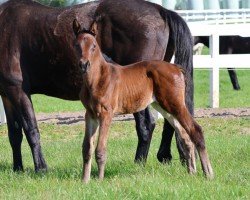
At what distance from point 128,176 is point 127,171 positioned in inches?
16.8

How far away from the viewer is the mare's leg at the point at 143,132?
345 inches

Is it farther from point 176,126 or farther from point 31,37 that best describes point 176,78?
point 31,37

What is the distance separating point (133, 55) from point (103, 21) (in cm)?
57

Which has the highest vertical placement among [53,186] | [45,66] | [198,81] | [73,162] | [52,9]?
[52,9]

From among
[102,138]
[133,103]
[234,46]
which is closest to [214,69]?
[234,46]

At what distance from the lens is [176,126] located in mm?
7891

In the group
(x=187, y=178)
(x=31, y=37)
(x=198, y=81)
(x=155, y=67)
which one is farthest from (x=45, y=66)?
(x=198, y=81)

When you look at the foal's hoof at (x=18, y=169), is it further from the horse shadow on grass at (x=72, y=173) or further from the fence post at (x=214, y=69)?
the fence post at (x=214, y=69)

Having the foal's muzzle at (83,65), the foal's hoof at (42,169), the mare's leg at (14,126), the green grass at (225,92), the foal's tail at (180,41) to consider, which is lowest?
the green grass at (225,92)

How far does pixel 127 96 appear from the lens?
7.54 m

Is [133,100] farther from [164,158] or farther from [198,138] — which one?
[164,158]

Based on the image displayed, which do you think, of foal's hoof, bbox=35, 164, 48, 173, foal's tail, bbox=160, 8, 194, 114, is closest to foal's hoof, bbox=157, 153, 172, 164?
foal's tail, bbox=160, 8, 194, 114

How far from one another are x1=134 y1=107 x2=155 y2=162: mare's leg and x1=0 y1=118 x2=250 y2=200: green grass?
159 millimetres

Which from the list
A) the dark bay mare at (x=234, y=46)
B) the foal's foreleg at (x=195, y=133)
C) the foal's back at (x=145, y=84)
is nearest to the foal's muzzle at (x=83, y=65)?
the foal's back at (x=145, y=84)
